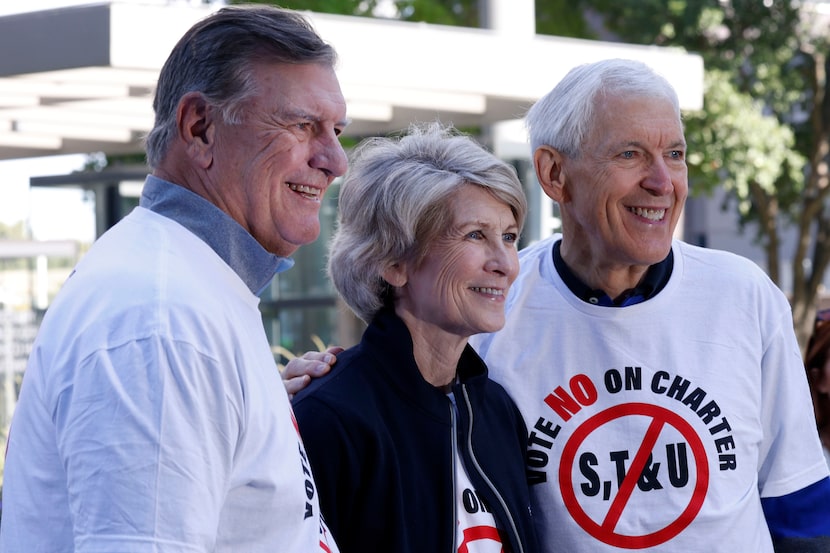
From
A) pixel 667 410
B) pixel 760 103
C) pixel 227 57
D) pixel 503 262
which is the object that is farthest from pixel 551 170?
pixel 760 103

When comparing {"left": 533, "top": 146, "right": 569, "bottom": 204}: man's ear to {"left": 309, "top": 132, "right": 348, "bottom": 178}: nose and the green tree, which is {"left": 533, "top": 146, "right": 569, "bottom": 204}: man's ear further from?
the green tree

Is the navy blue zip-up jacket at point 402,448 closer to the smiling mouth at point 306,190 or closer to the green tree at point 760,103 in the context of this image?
the smiling mouth at point 306,190

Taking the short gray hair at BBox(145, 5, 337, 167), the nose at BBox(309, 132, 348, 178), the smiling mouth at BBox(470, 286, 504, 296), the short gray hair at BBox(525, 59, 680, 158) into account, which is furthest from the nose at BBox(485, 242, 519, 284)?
the short gray hair at BBox(145, 5, 337, 167)

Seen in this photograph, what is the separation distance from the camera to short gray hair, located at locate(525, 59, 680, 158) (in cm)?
268

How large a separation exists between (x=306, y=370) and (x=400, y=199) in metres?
0.45

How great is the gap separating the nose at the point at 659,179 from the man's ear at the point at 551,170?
22 cm

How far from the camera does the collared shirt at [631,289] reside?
8.89 feet

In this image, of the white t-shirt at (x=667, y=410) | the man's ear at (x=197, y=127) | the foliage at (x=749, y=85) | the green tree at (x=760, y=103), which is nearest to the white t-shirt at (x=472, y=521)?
the white t-shirt at (x=667, y=410)

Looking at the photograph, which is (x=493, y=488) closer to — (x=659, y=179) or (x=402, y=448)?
(x=402, y=448)

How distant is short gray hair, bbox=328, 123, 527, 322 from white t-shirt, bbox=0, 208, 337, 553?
36.7 inches

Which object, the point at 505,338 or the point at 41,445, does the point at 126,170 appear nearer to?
the point at 505,338

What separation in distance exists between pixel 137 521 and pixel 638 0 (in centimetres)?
1572

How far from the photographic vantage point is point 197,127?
1787mm

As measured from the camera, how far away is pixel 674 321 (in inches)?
105
